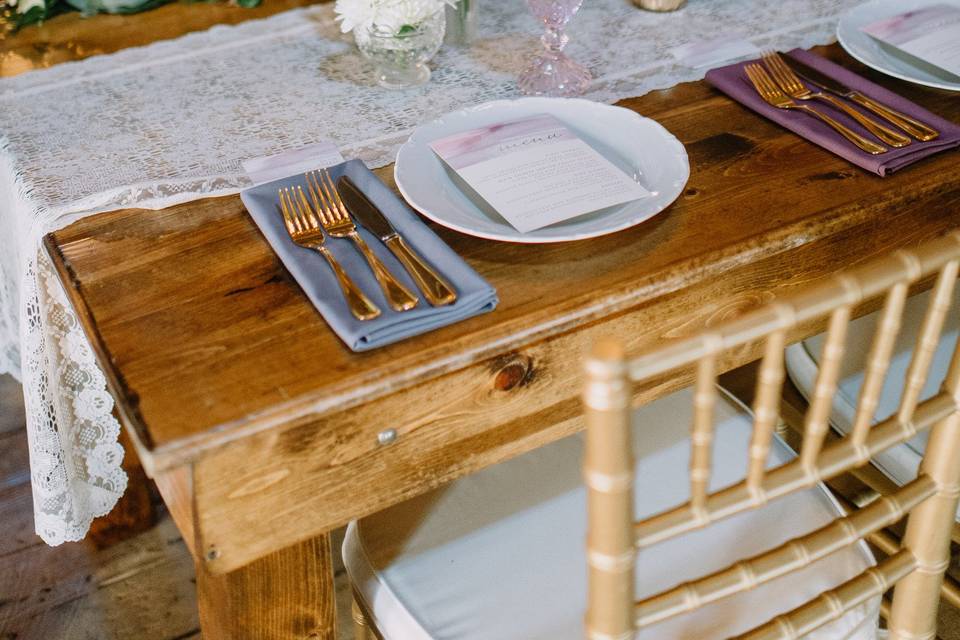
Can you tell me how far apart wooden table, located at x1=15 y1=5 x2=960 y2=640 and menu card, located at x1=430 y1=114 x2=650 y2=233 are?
0.04m

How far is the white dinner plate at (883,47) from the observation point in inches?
45.5

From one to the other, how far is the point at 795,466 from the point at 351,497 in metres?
0.35

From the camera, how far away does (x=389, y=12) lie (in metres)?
1.16

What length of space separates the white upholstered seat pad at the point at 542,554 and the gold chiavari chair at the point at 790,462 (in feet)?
0.35

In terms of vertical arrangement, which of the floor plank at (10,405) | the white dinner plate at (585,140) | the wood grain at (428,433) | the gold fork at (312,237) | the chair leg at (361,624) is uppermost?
the white dinner plate at (585,140)

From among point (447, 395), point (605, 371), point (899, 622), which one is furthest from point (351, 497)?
point (899, 622)

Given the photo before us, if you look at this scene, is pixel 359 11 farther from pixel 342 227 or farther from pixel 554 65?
pixel 342 227

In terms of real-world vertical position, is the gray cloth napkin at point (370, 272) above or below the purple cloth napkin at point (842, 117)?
below

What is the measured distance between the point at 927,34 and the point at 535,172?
0.60 m

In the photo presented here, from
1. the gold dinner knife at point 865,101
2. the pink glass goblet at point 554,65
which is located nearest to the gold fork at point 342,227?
the pink glass goblet at point 554,65

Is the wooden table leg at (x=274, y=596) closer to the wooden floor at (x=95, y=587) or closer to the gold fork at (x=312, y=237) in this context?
the gold fork at (x=312, y=237)

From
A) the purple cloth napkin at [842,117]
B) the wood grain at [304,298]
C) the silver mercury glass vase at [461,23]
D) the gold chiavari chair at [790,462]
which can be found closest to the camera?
the gold chiavari chair at [790,462]

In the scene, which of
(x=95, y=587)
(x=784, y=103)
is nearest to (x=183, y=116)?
(x=784, y=103)

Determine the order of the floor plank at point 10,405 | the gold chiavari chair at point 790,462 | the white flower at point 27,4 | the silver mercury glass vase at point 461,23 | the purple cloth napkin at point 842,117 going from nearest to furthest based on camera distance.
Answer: the gold chiavari chair at point 790,462, the purple cloth napkin at point 842,117, the silver mercury glass vase at point 461,23, the white flower at point 27,4, the floor plank at point 10,405
